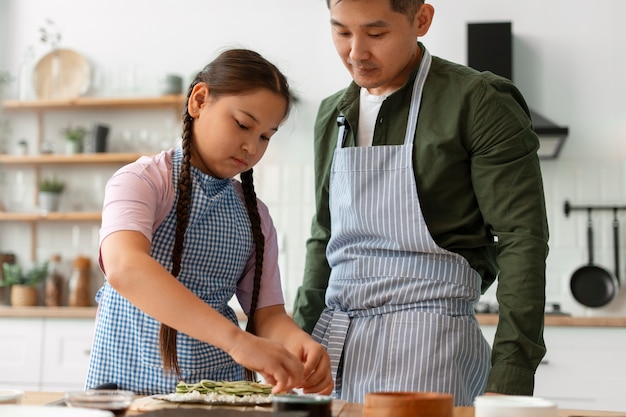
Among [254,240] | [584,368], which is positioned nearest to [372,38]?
[254,240]

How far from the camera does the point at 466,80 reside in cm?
153

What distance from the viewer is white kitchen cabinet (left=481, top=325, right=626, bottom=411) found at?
10.6 ft

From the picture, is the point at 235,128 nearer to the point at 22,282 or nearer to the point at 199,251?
the point at 199,251

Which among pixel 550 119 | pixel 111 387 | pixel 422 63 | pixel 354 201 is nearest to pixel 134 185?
pixel 111 387

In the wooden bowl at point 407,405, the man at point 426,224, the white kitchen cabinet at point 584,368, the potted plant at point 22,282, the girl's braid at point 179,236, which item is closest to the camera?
the wooden bowl at point 407,405

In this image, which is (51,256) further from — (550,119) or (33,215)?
(550,119)

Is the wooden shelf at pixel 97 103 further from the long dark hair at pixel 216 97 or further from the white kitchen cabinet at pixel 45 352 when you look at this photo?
the long dark hair at pixel 216 97

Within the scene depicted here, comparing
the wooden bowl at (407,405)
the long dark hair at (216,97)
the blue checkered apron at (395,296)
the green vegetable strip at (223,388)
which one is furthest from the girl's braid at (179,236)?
the wooden bowl at (407,405)

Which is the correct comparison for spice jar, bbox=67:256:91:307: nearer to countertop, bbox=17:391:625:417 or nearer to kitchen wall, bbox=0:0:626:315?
kitchen wall, bbox=0:0:626:315

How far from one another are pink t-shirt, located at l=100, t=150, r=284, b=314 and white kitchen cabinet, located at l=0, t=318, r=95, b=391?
2269 millimetres

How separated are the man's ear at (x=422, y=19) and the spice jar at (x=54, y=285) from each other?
9.79 feet

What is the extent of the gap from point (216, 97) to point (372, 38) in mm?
297

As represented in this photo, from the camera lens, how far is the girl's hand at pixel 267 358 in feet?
3.82

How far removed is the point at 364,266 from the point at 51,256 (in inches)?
120
